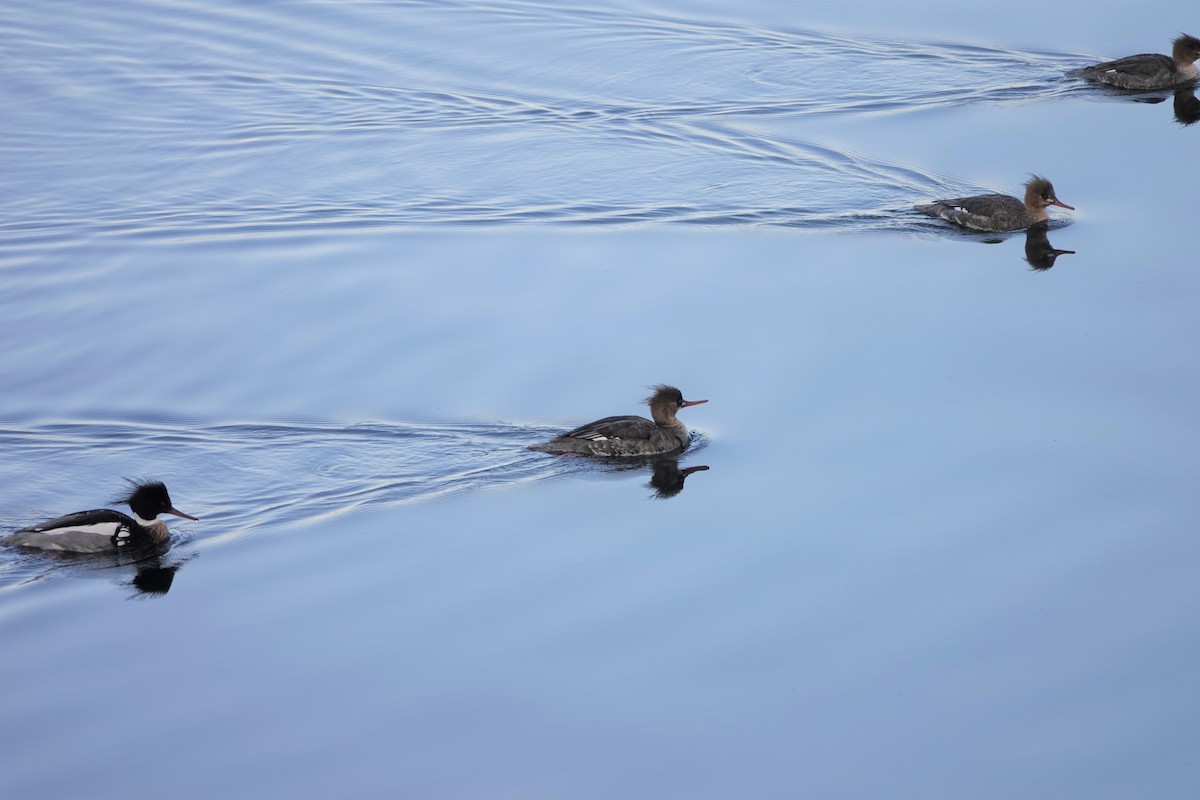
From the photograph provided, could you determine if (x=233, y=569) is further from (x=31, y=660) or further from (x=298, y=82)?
(x=298, y=82)

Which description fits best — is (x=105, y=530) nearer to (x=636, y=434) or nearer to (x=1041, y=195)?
(x=636, y=434)

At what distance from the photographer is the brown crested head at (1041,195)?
54.5 feet

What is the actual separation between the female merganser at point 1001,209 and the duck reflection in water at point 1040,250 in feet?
0.35

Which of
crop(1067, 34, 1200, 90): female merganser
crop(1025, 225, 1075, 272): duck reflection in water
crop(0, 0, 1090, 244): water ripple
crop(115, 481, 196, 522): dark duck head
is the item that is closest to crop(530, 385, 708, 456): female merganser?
crop(115, 481, 196, 522): dark duck head

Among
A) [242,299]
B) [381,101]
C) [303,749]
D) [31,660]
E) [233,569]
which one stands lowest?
[303,749]

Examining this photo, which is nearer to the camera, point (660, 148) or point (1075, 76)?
point (660, 148)

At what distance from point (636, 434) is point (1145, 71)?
11.2 meters

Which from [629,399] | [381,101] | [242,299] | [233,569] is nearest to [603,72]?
[381,101]

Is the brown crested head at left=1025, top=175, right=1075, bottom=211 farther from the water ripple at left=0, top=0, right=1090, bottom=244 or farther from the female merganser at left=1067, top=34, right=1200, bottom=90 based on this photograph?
the female merganser at left=1067, top=34, right=1200, bottom=90

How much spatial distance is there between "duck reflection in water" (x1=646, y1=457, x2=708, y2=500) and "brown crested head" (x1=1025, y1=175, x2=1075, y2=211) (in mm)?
6180

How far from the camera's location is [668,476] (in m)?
12.6

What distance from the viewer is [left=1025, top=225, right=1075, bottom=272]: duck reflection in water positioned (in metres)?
16.1

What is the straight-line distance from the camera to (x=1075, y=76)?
68.2ft

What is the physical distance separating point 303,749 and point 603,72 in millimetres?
15131
